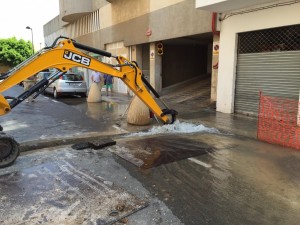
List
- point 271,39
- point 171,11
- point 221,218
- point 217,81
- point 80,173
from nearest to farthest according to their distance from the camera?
point 221,218 < point 80,173 < point 271,39 < point 217,81 < point 171,11

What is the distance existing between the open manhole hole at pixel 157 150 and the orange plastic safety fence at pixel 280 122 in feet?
5.99

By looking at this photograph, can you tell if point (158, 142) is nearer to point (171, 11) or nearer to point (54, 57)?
point (54, 57)

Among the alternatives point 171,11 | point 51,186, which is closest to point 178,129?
point 51,186

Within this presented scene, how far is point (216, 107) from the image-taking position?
11.3 meters

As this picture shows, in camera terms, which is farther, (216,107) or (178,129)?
(216,107)

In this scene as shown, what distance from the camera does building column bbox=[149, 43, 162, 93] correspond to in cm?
1631

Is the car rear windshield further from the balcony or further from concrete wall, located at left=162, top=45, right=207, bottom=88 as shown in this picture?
the balcony

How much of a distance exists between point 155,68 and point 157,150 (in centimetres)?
1102

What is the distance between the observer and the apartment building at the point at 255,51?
8631 millimetres

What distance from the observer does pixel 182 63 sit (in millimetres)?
19328

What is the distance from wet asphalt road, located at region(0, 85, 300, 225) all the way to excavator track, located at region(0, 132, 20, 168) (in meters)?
0.15

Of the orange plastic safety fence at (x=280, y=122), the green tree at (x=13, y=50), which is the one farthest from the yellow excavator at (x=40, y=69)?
the green tree at (x=13, y=50)

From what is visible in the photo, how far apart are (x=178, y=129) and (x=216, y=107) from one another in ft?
13.0

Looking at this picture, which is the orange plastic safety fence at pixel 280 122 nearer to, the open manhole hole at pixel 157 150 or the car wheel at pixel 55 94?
the open manhole hole at pixel 157 150
